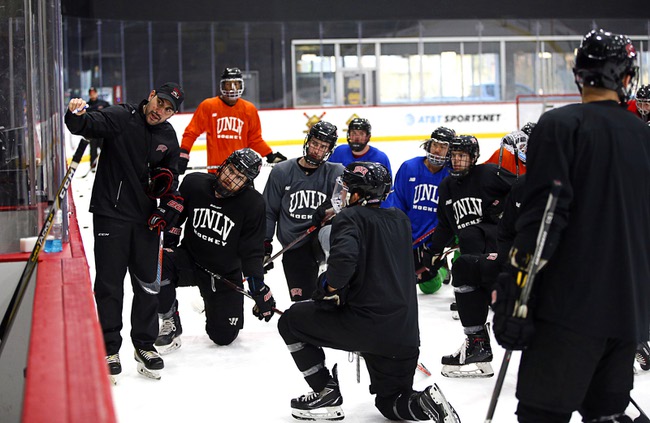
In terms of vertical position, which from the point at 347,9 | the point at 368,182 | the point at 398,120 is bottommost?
the point at 368,182

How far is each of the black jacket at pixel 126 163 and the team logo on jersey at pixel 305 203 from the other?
1.08 meters

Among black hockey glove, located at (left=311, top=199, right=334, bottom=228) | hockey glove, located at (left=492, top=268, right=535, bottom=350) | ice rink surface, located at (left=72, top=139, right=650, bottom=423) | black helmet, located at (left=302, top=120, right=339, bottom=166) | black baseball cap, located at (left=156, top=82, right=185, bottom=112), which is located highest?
black baseball cap, located at (left=156, top=82, right=185, bottom=112)

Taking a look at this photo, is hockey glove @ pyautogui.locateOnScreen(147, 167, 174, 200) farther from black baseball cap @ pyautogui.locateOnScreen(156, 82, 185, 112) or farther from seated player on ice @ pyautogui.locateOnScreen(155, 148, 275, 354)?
seated player on ice @ pyautogui.locateOnScreen(155, 148, 275, 354)

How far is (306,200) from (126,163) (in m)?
1.26

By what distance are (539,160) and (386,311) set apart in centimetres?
104

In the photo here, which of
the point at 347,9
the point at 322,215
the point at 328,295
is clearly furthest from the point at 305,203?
the point at 347,9

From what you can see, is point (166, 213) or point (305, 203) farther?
point (305, 203)

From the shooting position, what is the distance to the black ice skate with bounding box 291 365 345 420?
3.21 m

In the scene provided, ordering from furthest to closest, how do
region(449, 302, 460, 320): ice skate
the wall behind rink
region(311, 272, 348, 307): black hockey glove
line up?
the wall behind rink < region(449, 302, 460, 320): ice skate < region(311, 272, 348, 307): black hockey glove

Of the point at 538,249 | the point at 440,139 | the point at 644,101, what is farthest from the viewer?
the point at 644,101

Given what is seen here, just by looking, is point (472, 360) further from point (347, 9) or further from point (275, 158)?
point (347, 9)

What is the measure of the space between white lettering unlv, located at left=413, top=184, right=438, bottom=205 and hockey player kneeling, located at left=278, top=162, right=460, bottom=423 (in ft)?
7.13

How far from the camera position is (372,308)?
9.96 feet

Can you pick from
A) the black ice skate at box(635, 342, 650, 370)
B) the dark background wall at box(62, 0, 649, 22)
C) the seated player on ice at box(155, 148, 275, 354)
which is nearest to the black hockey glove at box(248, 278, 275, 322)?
the seated player on ice at box(155, 148, 275, 354)
